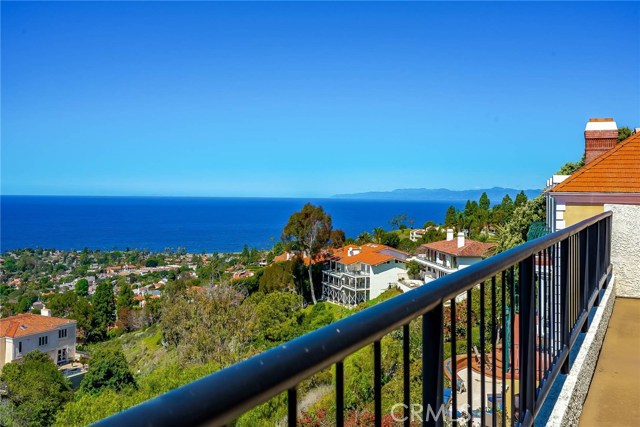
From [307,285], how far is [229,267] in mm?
25851

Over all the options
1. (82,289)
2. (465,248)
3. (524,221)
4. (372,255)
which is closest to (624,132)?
(524,221)

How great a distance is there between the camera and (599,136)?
1116 centimetres

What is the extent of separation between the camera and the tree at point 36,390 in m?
23.5

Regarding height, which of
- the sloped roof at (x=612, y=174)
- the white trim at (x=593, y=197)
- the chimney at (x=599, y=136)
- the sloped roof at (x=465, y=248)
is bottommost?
the sloped roof at (x=465, y=248)

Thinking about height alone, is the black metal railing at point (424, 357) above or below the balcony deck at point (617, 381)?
above

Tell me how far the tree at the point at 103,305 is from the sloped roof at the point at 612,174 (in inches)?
1739

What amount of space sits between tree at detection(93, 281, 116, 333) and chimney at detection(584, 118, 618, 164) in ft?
141

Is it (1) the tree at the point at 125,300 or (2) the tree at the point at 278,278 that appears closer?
(2) the tree at the point at 278,278

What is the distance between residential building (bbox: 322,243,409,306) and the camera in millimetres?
43156

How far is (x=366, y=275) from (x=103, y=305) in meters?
23.7

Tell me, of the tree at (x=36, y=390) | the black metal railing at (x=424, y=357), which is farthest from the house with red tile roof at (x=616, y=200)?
the tree at (x=36, y=390)

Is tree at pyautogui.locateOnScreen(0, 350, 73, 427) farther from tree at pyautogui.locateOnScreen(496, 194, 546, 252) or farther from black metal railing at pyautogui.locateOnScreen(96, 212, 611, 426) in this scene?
black metal railing at pyautogui.locateOnScreen(96, 212, 611, 426)

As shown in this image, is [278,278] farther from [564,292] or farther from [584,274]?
[564,292]

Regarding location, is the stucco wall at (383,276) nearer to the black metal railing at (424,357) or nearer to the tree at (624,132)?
the tree at (624,132)
